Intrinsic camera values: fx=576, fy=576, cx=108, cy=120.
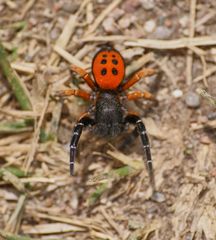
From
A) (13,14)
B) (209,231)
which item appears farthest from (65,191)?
(13,14)

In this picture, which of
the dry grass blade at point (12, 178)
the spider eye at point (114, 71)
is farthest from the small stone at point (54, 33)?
the dry grass blade at point (12, 178)

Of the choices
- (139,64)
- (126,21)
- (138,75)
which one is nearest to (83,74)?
(138,75)

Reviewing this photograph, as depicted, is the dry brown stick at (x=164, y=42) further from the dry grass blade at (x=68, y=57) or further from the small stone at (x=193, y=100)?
the small stone at (x=193, y=100)

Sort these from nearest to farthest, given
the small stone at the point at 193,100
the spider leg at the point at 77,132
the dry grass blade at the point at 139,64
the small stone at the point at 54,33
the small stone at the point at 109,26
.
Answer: the spider leg at the point at 77,132
the small stone at the point at 193,100
the dry grass blade at the point at 139,64
the small stone at the point at 109,26
the small stone at the point at 54,33

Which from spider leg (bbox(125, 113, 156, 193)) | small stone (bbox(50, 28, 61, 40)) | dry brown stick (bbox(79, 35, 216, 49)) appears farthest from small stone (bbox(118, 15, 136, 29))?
spider leg (bbox(125, 113, 156, 193))

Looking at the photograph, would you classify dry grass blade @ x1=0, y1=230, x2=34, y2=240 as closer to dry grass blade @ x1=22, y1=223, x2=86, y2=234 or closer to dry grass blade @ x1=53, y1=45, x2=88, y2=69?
dry grass blade @ x1=22, y1=223, x2=86, y2=234

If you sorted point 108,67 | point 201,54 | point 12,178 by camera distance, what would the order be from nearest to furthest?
1. point 108,67
2. point 12,178
3. point 201,54

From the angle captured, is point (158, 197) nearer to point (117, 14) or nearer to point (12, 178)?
point (12, 178)
